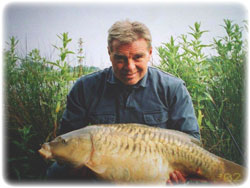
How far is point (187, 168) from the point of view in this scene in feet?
3.98

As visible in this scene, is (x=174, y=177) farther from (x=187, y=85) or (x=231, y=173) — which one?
(x=187, y=85)

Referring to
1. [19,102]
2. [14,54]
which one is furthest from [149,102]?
[14,54]

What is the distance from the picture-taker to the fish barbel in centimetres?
115

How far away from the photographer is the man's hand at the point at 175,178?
1218mm

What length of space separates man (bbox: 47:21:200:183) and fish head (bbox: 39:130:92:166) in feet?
1.52

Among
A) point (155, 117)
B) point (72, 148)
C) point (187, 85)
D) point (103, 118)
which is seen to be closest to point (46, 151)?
point (72, 148)

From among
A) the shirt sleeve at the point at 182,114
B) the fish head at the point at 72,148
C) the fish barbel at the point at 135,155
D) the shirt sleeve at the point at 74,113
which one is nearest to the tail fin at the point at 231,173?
the fish barbel at the point at 135,155

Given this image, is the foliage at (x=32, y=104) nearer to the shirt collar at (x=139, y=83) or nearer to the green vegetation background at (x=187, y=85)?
the green vegetation background at (x=187, y=85)

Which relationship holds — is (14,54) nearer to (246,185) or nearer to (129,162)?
(129,162)

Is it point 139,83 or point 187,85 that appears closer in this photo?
point 139,83

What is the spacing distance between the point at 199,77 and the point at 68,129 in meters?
1.16

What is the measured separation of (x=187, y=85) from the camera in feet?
6.63

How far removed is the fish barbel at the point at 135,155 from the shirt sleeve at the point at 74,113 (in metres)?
0.45

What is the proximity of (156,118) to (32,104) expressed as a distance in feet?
3.63
